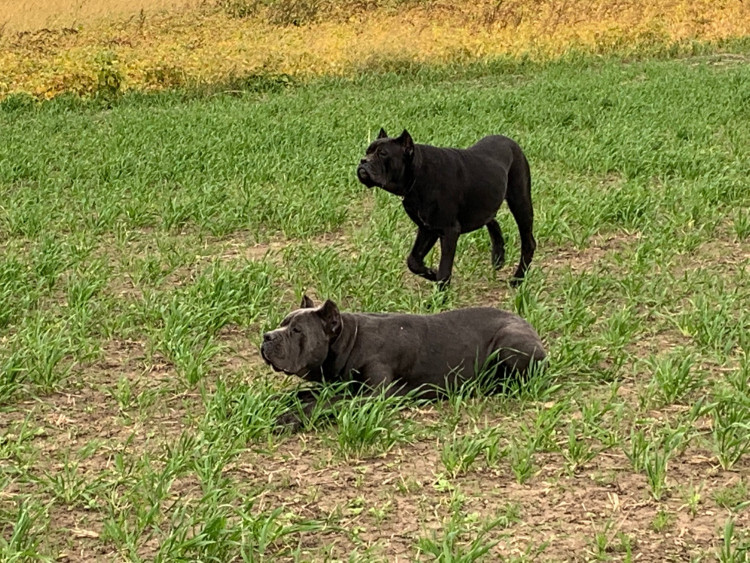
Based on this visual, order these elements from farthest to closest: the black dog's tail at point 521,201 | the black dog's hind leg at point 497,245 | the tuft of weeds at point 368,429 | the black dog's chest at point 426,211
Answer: the black dog's hind leg at point 497,245, the black dog's tail at point 521,201, the black dog's chest at point 426,211, the tuft of weeds at point 368,429

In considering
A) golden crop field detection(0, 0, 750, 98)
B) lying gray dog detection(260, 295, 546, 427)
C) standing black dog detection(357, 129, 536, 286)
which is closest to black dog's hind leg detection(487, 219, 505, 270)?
standing black dog detection(357, 129, 536, 286)

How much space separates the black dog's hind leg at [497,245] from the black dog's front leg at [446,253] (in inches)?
35.3

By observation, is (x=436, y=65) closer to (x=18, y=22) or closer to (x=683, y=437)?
(x=18, y=22)

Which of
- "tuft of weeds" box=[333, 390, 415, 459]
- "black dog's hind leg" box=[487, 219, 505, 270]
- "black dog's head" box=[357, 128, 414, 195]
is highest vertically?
"black dog's head" box=[357, 128, 414, 195]

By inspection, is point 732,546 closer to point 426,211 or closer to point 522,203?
point 426,211

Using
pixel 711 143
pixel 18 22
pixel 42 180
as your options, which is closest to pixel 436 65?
pixel 711 143

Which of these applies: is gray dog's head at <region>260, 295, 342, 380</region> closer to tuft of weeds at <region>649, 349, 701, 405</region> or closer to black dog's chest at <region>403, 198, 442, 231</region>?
tuft of weeds at <region>649, 349, 701, 405</region>

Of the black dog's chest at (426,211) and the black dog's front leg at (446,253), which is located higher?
the black dog's chest at (426,211)

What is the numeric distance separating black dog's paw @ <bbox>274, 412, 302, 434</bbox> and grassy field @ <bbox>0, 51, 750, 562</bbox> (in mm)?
62

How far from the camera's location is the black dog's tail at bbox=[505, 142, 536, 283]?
685 centimetres

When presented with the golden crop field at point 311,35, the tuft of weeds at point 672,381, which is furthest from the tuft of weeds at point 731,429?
the golden crop field at point 311,35

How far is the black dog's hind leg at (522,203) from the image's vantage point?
22.5 feet

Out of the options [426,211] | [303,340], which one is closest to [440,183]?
[426,211]

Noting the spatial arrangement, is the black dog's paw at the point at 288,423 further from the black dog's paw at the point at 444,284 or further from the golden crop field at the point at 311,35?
the golden crop field at the point at 311,35
